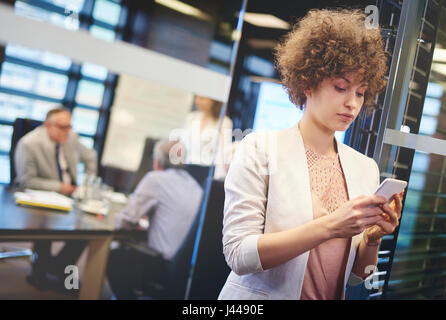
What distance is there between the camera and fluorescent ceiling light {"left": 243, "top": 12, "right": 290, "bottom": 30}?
145cm

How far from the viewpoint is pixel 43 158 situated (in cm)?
170

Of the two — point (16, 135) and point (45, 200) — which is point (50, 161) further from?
point (45, 200)

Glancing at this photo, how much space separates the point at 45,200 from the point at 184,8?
1.19 meters

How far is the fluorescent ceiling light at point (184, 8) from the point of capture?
6.45 feet

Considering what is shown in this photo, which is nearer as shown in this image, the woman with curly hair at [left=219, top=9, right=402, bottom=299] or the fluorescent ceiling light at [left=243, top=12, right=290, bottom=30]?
the woman with curly hair at [left=219, top=9, right=402, bottom=299]

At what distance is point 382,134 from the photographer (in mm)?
1332

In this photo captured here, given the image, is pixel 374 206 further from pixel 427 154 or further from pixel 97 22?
pixel 97 22

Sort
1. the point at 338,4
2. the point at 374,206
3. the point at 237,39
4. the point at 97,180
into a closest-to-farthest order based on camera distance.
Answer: the point at 374,206, the point at 338,4, the point at 237,39, the point at 97,180

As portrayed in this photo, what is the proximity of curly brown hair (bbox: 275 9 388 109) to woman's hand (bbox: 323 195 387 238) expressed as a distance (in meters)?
0.33

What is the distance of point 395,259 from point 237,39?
3.28 ft

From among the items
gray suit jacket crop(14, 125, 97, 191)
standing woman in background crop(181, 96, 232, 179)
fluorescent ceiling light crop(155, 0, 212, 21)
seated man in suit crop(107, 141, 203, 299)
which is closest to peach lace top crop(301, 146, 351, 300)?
standing woman in background crop(181, 96, 232, 179)

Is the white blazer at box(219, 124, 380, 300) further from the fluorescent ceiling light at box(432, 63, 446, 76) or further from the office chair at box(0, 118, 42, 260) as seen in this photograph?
the office chair at box(0, 118, 42, 260)

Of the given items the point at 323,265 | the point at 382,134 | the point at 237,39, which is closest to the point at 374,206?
the point at 323,265

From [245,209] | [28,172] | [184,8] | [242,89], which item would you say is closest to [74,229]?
[28,172]
